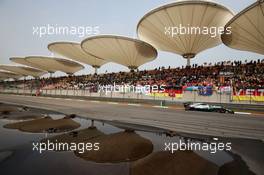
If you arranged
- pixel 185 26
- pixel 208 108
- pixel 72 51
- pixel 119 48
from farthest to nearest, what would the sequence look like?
pixel 72 51 → pixel 119 48 → pixel 185 26 → pixel 208 108

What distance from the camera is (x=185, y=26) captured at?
1335 inches

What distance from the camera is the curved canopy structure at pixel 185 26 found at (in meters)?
29.2

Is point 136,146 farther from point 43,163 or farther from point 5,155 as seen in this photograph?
point 5,155

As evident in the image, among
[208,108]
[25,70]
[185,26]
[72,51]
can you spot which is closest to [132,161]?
[208,108]

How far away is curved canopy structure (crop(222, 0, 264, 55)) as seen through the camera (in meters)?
24.0

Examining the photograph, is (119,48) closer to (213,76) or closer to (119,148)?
(213,76)

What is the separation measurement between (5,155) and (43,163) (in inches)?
41.6

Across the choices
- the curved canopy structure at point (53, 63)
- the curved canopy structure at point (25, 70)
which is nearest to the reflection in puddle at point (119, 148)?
the curved canopy structure at point (53, 63)

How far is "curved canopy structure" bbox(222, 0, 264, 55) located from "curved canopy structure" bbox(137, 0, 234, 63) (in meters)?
2.86

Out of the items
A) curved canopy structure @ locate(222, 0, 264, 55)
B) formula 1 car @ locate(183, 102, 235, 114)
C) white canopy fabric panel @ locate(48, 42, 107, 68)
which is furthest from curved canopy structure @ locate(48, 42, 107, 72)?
formula 1 car @ locate(183, 102, 235, 114)

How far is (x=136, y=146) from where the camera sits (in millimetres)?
5020

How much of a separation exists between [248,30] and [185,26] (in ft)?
31.7

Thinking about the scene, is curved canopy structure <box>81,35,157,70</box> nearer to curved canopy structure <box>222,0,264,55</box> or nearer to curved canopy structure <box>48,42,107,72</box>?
curved canopy structure <box>48,42,107,72</box>

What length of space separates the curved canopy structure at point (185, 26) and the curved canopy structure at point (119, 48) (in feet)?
7.37
